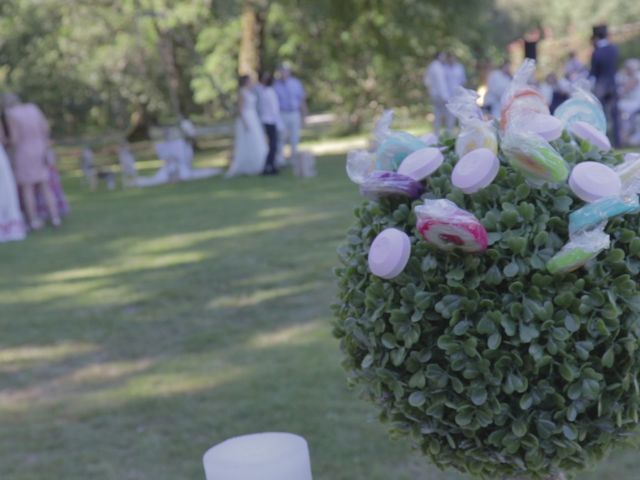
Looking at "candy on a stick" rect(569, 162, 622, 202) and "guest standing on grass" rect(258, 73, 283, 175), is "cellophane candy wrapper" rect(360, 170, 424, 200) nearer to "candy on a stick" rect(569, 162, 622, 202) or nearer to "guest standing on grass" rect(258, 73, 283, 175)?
"candy on a stick" rect(569, 162, 622, 202)

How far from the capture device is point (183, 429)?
16.3 feet

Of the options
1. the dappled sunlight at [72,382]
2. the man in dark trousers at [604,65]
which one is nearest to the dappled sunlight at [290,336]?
the dappled sunlight at [72,382]

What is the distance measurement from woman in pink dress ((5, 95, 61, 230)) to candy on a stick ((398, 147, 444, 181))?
430 inches

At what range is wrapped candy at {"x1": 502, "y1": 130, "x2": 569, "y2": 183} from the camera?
2.26 m

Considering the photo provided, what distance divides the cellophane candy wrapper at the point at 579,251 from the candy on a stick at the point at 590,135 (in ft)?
1.57

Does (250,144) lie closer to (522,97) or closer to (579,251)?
(522,97)

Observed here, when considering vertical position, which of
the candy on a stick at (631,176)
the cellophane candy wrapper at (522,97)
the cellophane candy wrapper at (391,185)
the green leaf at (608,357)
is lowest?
the green leaf at (608,357)

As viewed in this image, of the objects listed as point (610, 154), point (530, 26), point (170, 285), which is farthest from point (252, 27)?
point (530, 26)

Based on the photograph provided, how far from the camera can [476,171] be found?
2309 millimetres

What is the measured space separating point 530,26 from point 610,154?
4992 cm

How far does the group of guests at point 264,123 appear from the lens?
16750 mm

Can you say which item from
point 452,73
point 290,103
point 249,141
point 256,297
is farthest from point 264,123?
point 256,297

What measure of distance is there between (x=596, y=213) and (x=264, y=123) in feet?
48.3

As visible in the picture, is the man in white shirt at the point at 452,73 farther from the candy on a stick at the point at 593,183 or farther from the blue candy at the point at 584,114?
the candy on a stick at the point at 593,183
